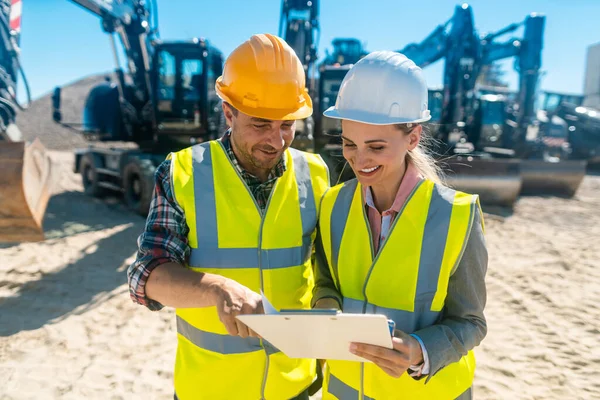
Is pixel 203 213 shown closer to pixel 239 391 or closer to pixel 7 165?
pixel 239 391

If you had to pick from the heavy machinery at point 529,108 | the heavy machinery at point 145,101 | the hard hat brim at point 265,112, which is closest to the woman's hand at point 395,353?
the hard hat brim at point 265,112

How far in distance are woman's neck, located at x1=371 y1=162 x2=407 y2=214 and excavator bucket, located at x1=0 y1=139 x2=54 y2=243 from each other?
2.12 meters

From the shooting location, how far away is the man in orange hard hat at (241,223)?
5.31 ft

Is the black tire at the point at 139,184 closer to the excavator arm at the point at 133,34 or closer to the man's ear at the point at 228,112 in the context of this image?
the excavator arm at the point at 133,34

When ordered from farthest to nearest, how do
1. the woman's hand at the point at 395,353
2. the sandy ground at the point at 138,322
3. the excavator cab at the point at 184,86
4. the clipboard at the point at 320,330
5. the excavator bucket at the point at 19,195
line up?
1. the excavator cab at the point at 184,86
2. the sandy ground at the point at 138,322
3. the excavator bucket at the point at 19,195
4. the woman's hand at the point at 395,353
5. the clipboard at the point at 320,330

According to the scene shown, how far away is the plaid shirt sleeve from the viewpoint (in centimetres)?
149

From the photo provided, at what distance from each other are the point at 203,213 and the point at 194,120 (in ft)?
24.8

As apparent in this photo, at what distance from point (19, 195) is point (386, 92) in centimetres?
224

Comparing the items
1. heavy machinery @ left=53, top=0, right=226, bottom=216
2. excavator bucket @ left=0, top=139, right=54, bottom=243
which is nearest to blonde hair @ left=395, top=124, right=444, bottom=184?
excavator bucket @ left=0, top=139, right=54, bottom=243

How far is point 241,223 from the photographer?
1638 mm

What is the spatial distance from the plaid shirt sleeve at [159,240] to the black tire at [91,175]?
10854 mm

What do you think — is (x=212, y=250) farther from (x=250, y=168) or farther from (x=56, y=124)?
(x=56, y=124)

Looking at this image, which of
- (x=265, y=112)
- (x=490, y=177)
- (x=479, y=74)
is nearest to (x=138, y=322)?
(x=265, y=112)

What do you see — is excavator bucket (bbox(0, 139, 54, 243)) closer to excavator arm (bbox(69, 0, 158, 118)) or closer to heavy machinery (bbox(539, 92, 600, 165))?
excavator arm (bbox(69, 0, 158, 118))
